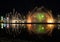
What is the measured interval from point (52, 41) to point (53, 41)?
3.6 inches

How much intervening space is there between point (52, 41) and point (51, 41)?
0.31 ft

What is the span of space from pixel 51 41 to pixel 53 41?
0.18 metres

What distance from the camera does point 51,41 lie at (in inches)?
689

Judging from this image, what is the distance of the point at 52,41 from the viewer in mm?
17516

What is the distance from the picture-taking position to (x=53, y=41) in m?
17.5
